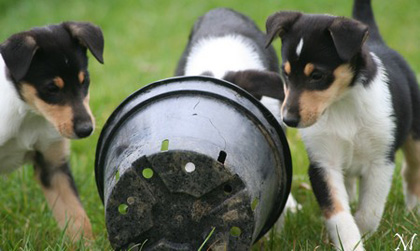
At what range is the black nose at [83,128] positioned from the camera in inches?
152

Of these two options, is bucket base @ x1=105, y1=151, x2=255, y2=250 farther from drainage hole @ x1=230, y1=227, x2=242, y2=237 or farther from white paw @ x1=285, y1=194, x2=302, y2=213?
white paw @ x1=285, y1=194, x2=302, y2=213

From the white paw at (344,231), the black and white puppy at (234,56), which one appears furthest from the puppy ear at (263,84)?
the white paw at (344,231)

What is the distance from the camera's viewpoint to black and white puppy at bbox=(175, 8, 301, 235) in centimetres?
Result: 404

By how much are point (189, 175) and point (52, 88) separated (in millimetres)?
1227

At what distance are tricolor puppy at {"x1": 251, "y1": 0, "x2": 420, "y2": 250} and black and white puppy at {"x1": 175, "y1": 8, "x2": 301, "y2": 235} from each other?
232 mm

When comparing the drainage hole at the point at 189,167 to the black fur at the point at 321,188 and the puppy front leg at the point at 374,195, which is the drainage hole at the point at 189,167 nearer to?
the black fur at the point at 321,188

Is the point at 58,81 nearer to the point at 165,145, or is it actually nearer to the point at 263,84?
the point at 165,145

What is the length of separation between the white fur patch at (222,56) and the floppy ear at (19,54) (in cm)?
115

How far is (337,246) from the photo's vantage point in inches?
146

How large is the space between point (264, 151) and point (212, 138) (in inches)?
14.1

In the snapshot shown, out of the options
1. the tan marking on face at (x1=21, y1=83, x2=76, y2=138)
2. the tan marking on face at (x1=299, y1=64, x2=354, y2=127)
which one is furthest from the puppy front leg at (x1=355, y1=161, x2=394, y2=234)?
the tan marking on face at (x1=21, y1=83, x2=76, y2=138)

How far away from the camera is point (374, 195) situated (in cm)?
394

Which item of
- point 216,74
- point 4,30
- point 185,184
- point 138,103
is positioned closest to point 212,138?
point 185,184

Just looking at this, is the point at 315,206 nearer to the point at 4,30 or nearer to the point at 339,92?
the point at 339,92
